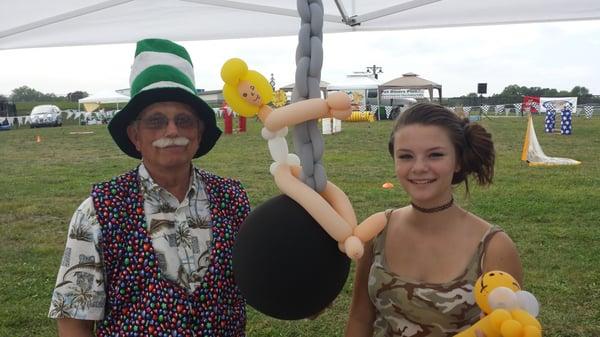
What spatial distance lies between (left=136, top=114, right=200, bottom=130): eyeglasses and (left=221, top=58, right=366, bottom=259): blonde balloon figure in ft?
0.78

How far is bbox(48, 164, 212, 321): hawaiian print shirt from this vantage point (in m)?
1.40

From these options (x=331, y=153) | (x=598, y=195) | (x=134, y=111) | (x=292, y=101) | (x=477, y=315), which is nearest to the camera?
(x=292, y=101)

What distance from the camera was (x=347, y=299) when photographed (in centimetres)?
384

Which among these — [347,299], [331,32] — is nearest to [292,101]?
[331,32]

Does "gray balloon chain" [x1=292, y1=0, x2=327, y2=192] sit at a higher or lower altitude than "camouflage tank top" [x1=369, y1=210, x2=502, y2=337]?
higher

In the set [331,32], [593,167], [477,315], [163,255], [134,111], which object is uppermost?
[331,32]

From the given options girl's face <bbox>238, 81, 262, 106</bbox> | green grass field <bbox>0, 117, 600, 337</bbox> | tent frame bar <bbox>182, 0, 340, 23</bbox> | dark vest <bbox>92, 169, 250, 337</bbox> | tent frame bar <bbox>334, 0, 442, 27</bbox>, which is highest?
tent frame bar <bbox>182, 0, 340, 23</bbox>

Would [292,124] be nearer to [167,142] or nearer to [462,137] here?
[167,142]

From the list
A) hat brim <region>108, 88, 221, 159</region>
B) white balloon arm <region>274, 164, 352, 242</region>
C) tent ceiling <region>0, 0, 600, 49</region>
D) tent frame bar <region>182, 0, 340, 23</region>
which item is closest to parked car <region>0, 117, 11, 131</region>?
tent ceiling <region>0, 0, 600, 49</region>

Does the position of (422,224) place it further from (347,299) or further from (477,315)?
(347,299)

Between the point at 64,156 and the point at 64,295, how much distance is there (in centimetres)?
1251

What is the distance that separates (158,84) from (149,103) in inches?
2.2

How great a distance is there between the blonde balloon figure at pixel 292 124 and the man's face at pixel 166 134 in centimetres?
24

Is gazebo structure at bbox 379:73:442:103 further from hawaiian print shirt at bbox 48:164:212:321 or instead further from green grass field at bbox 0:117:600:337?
hawaiian print shirt at bbox 48:164:212:321
